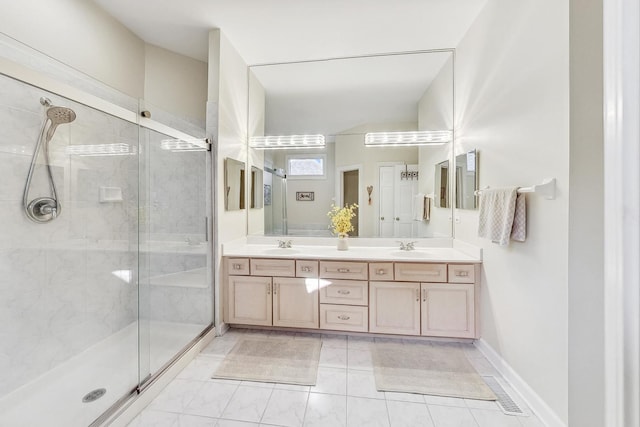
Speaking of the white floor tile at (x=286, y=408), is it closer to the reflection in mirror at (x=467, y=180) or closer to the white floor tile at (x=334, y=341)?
the white floor tile at (x=334, y=341)

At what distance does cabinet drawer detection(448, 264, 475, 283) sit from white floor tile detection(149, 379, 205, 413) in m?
2.12

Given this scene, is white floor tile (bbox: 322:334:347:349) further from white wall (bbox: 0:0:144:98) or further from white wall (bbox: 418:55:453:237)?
white wall (bbox: 0:0:144:98)

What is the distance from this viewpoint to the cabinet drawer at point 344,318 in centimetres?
242

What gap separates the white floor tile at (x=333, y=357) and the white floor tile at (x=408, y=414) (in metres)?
0.49

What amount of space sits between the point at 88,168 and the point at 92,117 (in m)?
0.39

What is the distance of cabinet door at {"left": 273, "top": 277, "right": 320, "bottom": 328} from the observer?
249cm

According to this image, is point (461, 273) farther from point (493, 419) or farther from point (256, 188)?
point (256, 188)

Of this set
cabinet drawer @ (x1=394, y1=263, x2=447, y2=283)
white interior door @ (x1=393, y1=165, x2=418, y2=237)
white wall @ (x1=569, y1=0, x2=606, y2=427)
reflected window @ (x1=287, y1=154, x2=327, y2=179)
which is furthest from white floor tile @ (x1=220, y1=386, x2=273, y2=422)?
reflected window @ (x1=287, y1=154, x2=327, y2=179)

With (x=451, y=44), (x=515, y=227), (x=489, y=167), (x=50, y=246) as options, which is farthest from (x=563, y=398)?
(x=50, y=246)

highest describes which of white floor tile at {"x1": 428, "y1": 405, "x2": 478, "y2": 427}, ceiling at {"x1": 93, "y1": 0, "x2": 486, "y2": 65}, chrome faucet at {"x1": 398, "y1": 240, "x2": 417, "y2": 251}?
ceiling at {"x1": 93, "y1": 0, "x2": 486, "y2": 65}

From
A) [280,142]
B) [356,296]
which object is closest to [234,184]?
[280,142]

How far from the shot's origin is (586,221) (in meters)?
0.63

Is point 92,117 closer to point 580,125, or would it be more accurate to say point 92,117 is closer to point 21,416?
point 21,416

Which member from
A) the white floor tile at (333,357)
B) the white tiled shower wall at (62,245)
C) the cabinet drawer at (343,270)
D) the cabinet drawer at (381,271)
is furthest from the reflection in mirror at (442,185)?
the white tiled shower wall at (62,245)
